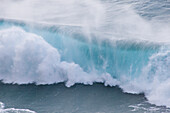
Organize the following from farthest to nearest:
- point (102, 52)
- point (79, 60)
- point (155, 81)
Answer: point (79, 60) < point (102, 52) < point (155, 81)

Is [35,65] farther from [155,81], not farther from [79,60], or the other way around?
[155,81]

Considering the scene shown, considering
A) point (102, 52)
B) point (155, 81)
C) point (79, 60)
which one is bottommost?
point (155, 81)

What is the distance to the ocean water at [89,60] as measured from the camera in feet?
35.8

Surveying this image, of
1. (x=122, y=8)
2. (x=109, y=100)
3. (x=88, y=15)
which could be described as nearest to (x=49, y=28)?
(x=88, y=15)

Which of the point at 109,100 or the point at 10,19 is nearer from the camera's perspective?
the point at 109,100

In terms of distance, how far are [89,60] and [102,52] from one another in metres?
0.58

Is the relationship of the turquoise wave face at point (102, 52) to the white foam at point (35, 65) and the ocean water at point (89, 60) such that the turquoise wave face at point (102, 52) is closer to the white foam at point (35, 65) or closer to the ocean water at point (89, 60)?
the ocean water at point (89, 60)

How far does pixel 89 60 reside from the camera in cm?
1244

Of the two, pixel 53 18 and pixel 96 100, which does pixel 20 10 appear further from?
pixel 96 100

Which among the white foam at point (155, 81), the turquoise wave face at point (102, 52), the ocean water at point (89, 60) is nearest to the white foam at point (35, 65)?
the ocean water at point (89, 60)

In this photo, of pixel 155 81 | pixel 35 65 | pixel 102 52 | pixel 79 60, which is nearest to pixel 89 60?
pixel 79 60

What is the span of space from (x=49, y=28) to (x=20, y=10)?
242cm

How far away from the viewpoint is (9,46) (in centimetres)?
1292

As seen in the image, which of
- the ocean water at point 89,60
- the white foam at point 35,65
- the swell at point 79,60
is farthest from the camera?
the white foam at point 35,65
